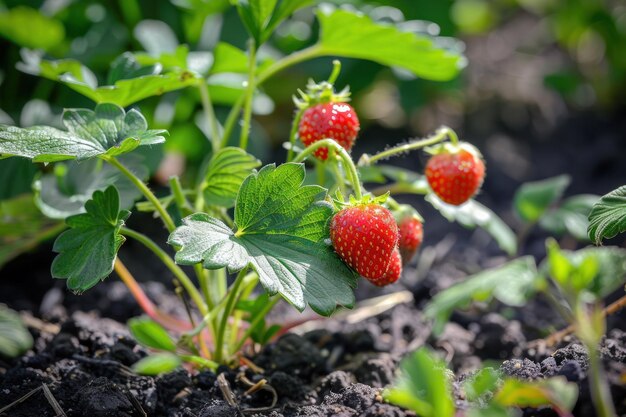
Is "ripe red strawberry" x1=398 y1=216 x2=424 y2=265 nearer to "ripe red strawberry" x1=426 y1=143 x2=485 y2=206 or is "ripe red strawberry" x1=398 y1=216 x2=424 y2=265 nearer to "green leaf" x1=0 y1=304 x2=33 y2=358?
"ripe red strawberry" x1=426 y1=143 x2=485 y2=206

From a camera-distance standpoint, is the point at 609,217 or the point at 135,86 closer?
the point at 609,217

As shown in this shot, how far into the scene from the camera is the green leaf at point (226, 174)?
126 cm

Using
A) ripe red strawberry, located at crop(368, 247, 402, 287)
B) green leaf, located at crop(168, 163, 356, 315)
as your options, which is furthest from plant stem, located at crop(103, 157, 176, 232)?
ripe red strawberry, located at crop(368, 247, 402, 287)

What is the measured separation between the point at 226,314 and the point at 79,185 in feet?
1.69

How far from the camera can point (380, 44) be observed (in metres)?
1.60

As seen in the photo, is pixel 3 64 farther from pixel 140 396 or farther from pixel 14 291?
pixel 140 396

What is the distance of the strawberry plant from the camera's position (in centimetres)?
110

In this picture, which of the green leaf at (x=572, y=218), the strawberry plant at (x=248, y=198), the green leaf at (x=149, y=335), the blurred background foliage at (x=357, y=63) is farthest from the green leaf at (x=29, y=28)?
the green leaf at (x=572, y=218)

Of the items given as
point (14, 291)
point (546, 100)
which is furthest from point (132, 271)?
point (546, 100)

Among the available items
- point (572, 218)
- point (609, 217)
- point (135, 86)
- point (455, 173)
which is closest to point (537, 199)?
point (572, 218)

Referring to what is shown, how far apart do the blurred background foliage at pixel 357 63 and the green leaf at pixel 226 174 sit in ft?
1.83

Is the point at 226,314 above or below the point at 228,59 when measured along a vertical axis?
below

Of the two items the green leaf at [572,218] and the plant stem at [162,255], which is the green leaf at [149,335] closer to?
the plant stem at [162,255]

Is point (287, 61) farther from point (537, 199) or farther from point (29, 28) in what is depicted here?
point (29, 28)
